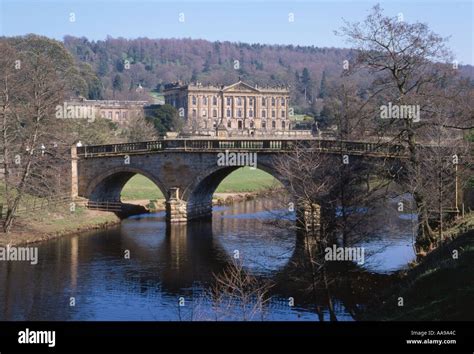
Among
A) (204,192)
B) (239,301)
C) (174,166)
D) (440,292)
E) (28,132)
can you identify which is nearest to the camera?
(440,292)

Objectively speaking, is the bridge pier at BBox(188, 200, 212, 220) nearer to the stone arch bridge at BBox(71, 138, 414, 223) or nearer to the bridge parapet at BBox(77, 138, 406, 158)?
the stone arch bridge at BBox(71, 138, 414, 223)

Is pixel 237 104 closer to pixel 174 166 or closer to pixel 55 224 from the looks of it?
pixel 174 166

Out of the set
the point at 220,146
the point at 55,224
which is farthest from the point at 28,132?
the point at 220,146

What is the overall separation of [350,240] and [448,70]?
9670 millimetres

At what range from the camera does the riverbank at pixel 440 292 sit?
18.5m

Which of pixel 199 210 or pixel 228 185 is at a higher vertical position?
pixel 228 185

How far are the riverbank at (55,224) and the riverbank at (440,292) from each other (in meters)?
23.3

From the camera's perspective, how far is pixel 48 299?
2903 centimetres

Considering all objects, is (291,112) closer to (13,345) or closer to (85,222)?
(85,222)

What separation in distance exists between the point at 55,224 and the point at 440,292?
31.3 m

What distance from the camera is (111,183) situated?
56875mm

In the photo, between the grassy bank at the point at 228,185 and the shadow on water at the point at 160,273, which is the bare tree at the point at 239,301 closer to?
the shadow on water at the point at 160,273

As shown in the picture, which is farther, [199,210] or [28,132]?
[199,210]

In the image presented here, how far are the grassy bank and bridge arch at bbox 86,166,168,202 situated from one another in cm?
323
